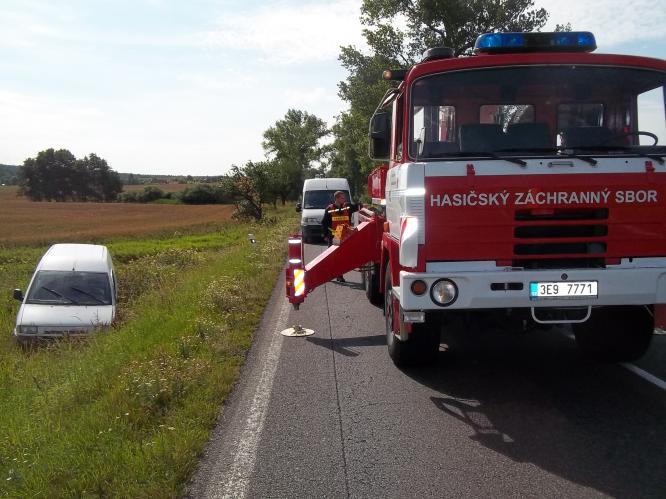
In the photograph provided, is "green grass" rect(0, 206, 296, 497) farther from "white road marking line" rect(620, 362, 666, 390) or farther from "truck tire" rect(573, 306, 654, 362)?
"white road marking line" rect(620, 362, 666, 390)

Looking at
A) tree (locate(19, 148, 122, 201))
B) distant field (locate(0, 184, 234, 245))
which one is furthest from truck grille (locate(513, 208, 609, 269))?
tree (locate(19, 148, 122, 201))

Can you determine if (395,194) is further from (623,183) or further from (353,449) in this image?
(353,449)

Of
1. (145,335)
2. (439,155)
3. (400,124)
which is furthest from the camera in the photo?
(145,335)

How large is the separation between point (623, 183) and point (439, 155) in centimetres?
149

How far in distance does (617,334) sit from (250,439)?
3999 mm

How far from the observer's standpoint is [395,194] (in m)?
6.62

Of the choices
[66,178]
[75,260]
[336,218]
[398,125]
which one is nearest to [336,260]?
[398,125]

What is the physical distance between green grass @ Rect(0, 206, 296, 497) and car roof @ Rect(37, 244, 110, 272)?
168 cm

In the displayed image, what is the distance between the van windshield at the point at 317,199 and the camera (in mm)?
24875

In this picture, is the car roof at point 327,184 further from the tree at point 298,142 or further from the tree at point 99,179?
the tree at point 99,179

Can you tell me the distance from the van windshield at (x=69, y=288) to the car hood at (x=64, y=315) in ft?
0.76

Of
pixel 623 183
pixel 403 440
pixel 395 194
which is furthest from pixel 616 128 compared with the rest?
pixel 403 440

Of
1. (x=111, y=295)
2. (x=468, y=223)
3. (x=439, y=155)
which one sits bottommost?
(x=111, y=295)

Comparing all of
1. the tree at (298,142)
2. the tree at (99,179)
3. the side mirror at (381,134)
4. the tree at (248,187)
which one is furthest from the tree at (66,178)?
the side mirror at (381,134)
